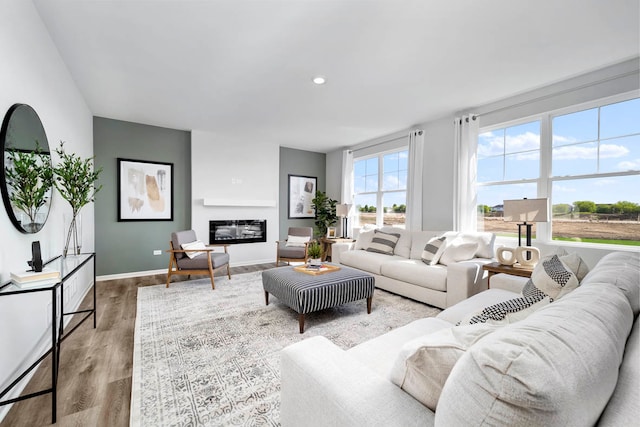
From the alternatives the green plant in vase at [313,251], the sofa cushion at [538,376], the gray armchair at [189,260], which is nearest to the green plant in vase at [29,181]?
the gray armchair at [189,260]

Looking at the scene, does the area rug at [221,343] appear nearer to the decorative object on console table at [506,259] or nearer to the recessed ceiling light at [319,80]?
the decorative object on console table at [506,259]

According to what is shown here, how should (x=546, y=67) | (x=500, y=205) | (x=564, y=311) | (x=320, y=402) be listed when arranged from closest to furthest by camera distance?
(x=564, y=311) < (x=320, y=402) < (x=546, y=67) < (x=500, y=205)

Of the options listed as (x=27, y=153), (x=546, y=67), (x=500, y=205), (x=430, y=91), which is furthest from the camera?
(x=500, y=205)

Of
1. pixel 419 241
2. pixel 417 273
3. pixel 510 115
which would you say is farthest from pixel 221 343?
pixel 510 115

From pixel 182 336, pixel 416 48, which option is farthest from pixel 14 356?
pixel 416 48

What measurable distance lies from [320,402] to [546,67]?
362 cm

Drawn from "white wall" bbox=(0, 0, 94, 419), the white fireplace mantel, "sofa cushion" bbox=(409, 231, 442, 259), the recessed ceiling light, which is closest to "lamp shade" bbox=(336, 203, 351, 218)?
the white fireplace mantel

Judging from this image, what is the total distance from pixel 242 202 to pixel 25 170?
3.76 meters

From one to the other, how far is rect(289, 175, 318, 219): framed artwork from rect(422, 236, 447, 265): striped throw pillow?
3.45m

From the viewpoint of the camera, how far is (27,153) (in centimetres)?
196

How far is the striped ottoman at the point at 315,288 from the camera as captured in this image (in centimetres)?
264

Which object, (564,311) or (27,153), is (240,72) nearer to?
(27,153)

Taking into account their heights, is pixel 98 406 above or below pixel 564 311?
below

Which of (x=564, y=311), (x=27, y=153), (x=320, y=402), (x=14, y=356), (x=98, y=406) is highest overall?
(x=27, y=153)
